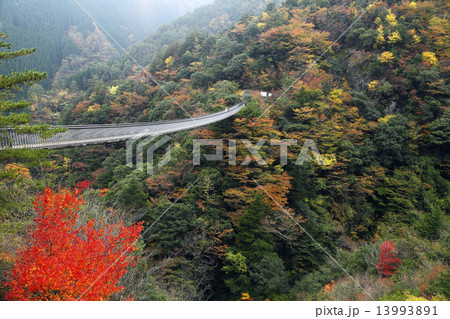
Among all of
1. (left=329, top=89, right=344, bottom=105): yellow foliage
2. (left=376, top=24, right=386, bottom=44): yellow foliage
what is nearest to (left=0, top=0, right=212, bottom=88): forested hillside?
(left=329, top=89, right=344, bottom=105): yellow foliage

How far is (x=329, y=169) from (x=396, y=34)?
11234 mm

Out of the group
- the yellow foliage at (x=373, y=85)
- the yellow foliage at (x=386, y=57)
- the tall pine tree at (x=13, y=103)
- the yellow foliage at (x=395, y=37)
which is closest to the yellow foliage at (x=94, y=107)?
the tall pine tree at (x=13, y=103)

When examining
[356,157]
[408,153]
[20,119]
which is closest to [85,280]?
[20,119]

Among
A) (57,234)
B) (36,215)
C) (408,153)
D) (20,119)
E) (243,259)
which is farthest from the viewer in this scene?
(408,153)

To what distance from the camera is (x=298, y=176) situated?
11336mm

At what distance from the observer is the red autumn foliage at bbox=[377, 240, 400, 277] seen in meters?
7.12

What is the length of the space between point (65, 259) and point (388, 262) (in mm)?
8889

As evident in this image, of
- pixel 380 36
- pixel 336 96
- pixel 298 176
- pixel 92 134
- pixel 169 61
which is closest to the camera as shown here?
pixel 92 134

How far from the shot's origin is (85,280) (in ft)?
17.6

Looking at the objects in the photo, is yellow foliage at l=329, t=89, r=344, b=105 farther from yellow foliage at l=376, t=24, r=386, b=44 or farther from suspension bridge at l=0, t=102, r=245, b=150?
suspension bridge at l=0, t=102, r=245, b=150

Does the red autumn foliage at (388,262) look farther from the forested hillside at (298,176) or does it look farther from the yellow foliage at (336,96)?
the yellow foliage at (336,96)

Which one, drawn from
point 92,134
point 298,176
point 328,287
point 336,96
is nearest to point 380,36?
point 336,96

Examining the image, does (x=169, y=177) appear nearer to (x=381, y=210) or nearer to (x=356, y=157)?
(x=356, y=157)

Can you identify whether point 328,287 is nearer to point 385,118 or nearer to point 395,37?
point 385,118
